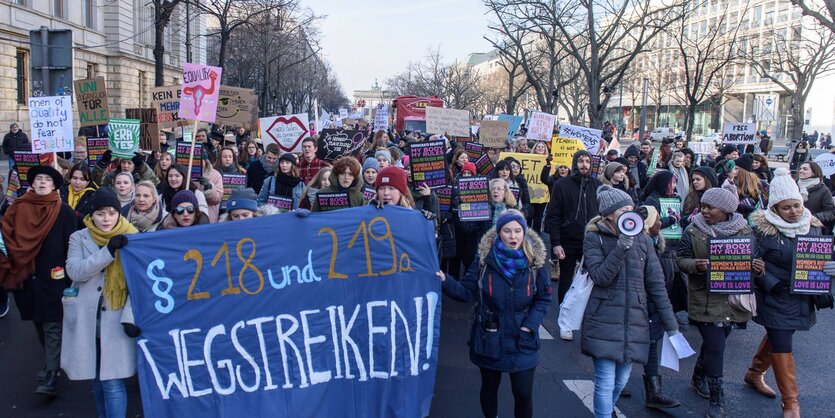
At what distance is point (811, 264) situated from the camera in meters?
5.01

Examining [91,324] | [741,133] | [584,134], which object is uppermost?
[741,133]

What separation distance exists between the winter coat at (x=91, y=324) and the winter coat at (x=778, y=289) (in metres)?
4.29

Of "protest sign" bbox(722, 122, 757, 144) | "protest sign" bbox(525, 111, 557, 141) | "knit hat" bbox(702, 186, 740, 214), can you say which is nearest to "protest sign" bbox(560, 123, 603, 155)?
"protest sign" bbox(525, 111, 557, 141)

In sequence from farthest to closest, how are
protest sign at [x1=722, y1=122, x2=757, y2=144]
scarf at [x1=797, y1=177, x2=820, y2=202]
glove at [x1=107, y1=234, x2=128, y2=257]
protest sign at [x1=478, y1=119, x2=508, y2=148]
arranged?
protest sign at [x1=478, y1=119, x2=508, y2=148] < protest sign at [x1=722, y1=122, x2=757, y2=144] < scarf at [x1=797, y1=177, x2=820, y2=202] < glove at [x1=107, y1=234, x2=128, y2=257]

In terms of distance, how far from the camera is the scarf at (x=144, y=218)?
499cm

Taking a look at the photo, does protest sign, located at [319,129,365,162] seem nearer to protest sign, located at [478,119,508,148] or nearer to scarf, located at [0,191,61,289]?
protest sign, located at [478,119,508,148]

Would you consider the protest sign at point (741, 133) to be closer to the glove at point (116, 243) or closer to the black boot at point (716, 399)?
the black boot at point (716, 399)

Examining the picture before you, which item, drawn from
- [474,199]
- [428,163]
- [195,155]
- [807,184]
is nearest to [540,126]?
[807,184]

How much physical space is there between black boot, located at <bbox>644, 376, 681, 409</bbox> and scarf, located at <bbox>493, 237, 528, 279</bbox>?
185 cm

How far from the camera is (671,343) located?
15.8 feet

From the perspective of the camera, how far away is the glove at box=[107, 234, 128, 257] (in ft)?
13.6

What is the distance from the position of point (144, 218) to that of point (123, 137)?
20.2 feet

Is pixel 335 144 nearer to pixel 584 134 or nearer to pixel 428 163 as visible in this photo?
pixel 428 163

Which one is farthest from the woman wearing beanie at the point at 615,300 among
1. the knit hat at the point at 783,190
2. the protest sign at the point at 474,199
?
the protest sign at the point at 474,199
